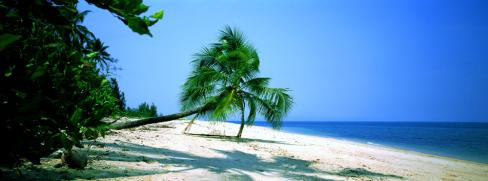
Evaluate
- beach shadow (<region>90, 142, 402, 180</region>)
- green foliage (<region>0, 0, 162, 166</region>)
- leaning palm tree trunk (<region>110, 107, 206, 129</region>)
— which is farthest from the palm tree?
green foliage (<region>0, 0, 162, 166</region>)

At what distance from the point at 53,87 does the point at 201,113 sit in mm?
8613

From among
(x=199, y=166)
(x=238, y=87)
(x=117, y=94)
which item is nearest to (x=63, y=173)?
(x=199, y=166)

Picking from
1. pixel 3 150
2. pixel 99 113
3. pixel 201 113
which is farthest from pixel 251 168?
pixel 201 113

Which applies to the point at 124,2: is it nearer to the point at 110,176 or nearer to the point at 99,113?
the point at 99,113

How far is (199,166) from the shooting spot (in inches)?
224

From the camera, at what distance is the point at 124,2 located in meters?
1.78

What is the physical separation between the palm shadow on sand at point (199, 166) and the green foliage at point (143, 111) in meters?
16.0

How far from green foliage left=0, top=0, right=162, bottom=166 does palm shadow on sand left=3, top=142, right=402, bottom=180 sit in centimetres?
150

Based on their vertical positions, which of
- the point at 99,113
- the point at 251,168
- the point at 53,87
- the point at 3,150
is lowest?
the point at 251,168

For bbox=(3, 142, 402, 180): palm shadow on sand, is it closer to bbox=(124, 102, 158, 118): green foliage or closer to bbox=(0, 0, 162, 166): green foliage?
bbox=(0, 0, 162, 166): green foliage

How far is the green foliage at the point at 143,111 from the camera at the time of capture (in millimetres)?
22422

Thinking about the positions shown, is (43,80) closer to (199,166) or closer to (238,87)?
(199,166)

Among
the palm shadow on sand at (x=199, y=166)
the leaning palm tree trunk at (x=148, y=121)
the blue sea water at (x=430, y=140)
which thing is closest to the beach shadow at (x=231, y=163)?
the palm shadow on sand at (x=199, y=166)

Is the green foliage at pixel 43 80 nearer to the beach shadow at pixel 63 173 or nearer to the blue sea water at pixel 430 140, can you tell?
the beach shadow at pixel 63 173
